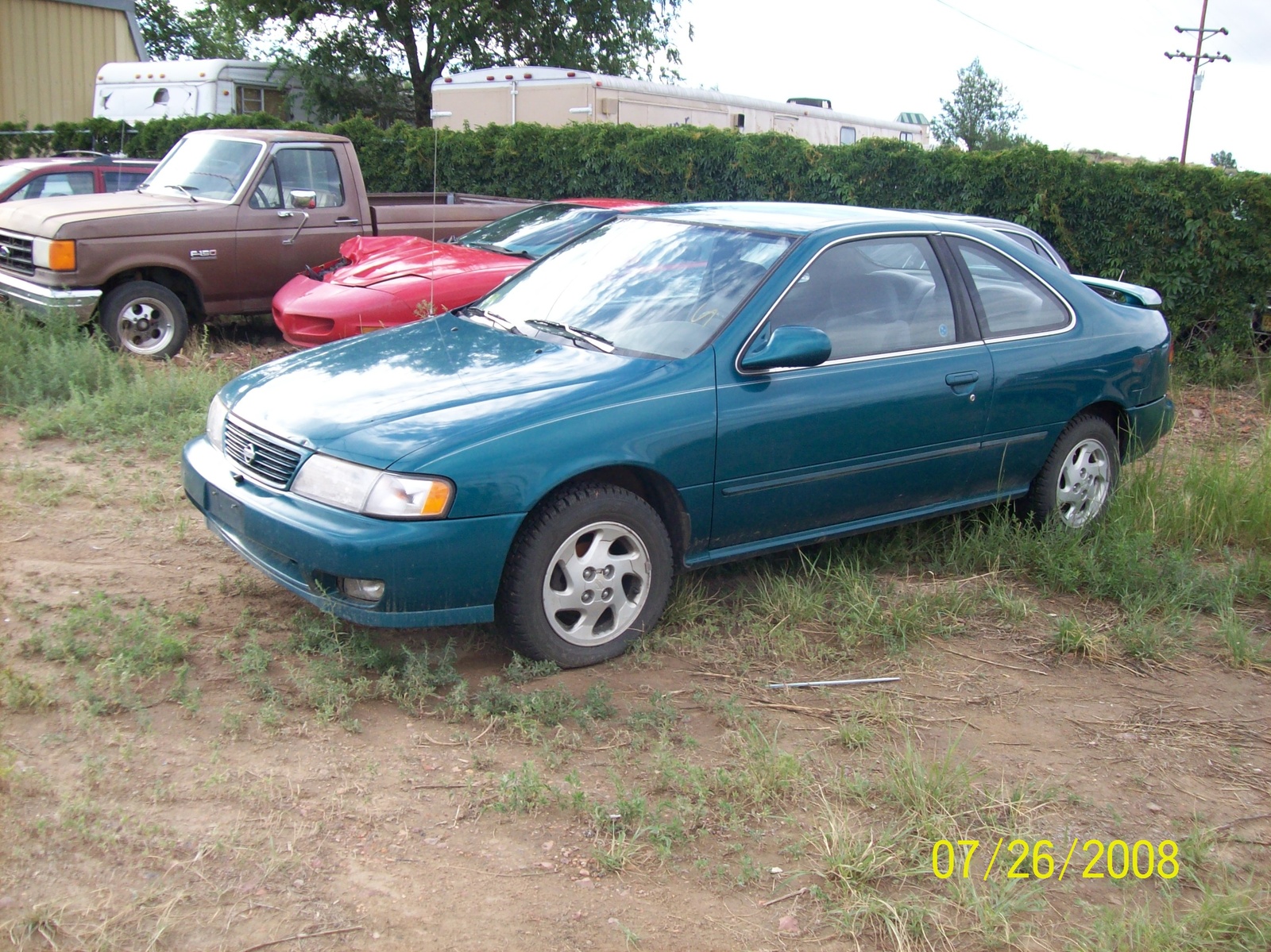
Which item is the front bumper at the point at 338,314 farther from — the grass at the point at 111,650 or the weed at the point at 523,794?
the weed at the point at 523,794

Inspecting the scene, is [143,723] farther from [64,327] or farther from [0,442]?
[64,327]

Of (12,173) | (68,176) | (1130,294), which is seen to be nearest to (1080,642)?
(1130,294)

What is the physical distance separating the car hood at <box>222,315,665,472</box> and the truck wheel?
4650 mm

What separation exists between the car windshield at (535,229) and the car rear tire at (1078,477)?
4446mm

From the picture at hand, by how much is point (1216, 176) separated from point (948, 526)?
650 cm

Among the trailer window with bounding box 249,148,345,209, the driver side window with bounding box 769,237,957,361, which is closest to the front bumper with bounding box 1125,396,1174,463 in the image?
the driver side window with bounding box 769,237,957,361

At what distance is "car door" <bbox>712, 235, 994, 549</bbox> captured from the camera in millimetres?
4531

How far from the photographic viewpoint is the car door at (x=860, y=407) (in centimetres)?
453

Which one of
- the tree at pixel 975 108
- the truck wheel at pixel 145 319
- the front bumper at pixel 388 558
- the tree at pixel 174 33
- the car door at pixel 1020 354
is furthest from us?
the tree at pixel 975 108

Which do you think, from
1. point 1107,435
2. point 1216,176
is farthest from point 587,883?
point 1216,176

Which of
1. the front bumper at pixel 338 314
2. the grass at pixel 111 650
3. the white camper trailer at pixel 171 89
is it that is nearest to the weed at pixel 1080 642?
the grass at pixel 111 650

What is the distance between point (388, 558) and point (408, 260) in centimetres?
530

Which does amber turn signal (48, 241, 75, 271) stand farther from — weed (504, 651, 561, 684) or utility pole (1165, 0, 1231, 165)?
utility pole (1165, 0, 1231, 165)

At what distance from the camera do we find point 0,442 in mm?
6668
